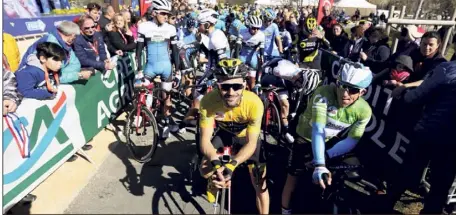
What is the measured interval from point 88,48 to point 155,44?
124cm

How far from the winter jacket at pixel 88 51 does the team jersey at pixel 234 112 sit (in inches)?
133

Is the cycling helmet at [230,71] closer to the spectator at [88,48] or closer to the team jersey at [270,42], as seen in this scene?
the spectator at [88,48]

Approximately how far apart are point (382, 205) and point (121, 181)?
374cm

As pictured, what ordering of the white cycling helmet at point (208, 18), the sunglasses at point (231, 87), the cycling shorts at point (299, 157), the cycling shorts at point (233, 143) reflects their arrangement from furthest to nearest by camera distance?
the white cycling helmet at point (208, 18), the cycling shorts at point (299, 157), the cycling shorts at point (233, 143), the sunglasses at point (231, 87)

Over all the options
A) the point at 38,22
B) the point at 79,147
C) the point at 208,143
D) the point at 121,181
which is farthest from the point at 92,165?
the point at 38,22

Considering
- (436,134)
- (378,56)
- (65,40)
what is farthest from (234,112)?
(378,56)

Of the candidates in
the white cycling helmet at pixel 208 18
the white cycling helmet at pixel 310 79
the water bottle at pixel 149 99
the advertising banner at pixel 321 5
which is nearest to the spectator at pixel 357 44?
the white cycling helmet at pixel 310 79

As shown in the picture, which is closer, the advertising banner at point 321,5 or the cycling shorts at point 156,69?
the cycling shorts at point 156,69

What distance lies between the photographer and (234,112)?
3.55 m

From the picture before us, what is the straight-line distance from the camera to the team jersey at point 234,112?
344 cm

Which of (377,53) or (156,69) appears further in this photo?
(377,53)

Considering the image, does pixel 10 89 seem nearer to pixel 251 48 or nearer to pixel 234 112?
pixel 234 112

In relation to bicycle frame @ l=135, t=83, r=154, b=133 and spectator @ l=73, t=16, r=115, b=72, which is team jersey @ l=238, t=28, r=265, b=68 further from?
spectator @ l=73, t=16, r=115, b=72

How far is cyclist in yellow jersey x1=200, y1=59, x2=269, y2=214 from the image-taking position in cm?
324
